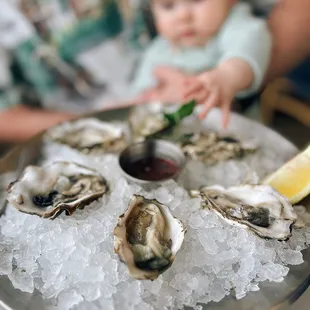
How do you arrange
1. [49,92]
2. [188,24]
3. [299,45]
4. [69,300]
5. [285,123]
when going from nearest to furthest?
[69,300] → [188,24] → [299,45] → [49,92] → [285,123]

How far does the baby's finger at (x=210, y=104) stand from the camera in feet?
3.22

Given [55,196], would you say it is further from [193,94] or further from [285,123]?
[285,123]

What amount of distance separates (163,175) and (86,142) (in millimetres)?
193

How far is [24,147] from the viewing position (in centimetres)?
99

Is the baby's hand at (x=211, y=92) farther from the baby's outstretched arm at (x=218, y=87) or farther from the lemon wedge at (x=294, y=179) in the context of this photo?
the lemon wedge at (x=294, y=179)

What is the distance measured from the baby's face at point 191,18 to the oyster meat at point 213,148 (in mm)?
375

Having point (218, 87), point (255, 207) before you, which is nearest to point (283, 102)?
point (218, 87)

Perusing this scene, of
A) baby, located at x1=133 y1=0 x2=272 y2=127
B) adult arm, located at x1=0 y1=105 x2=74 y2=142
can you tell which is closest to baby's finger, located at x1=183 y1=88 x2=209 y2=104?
baby, located at x1=133 y1=0 x2=272 y2=127

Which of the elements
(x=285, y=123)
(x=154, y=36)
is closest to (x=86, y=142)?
(x=154, y=36)

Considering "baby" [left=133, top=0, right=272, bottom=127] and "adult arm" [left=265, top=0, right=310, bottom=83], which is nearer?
"baby" [left=133, top=0, right=272, bottom=127]

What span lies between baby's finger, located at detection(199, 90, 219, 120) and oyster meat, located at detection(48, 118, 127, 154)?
163 millimetres

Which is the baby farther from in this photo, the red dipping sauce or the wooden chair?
the wooden chair

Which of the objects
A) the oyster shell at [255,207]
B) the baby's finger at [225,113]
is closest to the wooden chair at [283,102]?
the baby's finger at [225,113]

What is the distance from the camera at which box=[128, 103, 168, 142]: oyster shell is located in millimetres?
994
